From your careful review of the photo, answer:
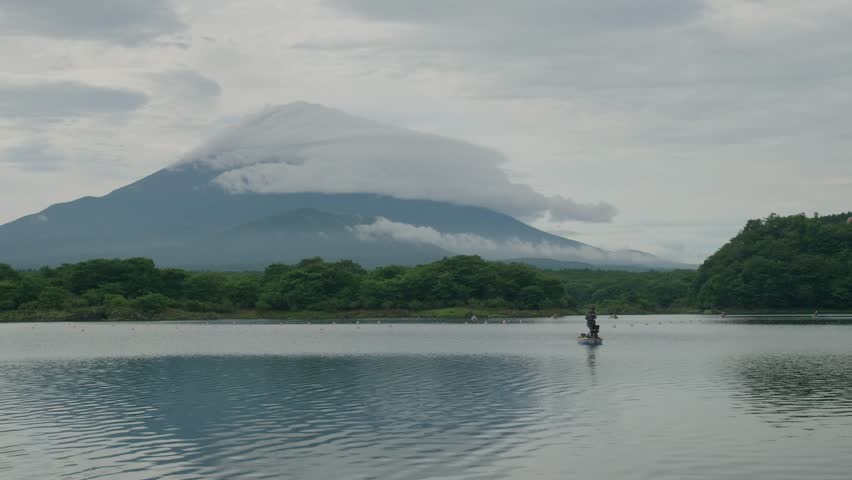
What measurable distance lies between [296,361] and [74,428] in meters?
29.9

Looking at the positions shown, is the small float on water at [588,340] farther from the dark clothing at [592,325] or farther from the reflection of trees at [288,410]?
the reflection of trees at [288,410]

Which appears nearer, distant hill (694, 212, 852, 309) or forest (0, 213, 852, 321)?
forest (0, 213, 852, 321)

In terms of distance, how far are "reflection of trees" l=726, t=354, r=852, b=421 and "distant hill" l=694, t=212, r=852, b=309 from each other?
129 meters

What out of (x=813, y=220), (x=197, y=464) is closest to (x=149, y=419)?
(x=197, y=464)

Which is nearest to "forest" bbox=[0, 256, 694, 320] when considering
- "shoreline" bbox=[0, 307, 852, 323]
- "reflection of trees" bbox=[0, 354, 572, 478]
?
"shoreline" bbox=[0, 307, 852, 323]

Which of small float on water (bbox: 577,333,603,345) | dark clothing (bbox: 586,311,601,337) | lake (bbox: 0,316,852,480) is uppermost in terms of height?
dark clothing (bbox: 586,311,601,337)

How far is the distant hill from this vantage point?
591 feet

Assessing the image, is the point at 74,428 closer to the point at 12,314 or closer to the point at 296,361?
the point at 296,361

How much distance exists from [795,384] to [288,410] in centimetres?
2393

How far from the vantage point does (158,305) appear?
171 m

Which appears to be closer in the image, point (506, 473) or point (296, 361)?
point (506, 473)

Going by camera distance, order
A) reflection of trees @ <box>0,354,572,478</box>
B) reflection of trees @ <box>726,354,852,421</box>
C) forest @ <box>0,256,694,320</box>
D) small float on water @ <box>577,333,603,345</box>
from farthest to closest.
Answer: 1. forest @ <box>0,256,694,320</box>
2. small float on water @ <box>577,333,603,345</box>
3. reflection of trees @ <box>726,354,852,421</box>
4. reflection of trees @ <box>0,354,572,478</box>

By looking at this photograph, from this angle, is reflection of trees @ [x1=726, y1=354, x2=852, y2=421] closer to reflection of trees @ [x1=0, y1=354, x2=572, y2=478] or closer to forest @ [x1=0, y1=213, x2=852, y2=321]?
reflection of trees @ [x1=0, y1=354, x2=572, y2=478]

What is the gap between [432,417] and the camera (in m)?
Result: 33.3
